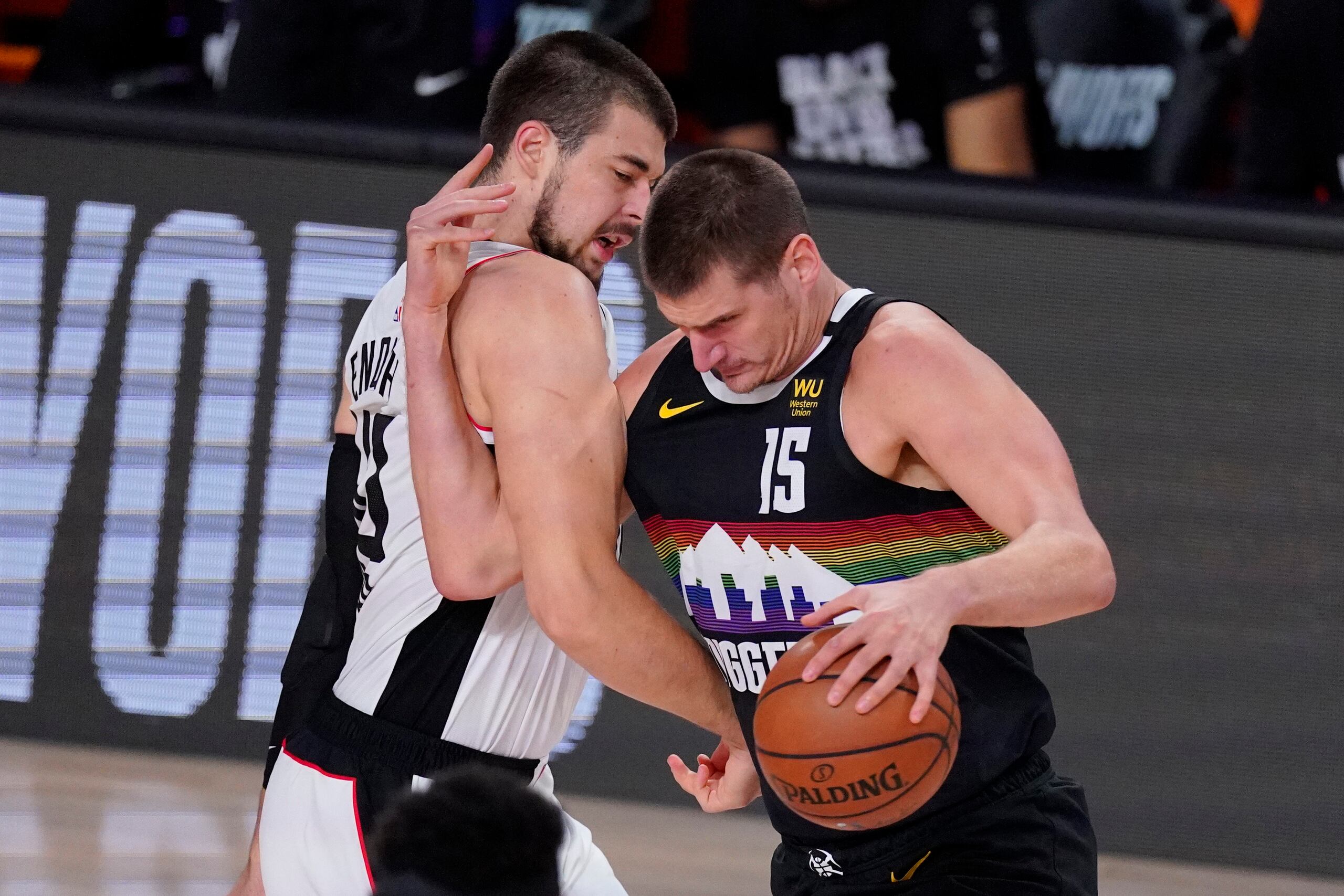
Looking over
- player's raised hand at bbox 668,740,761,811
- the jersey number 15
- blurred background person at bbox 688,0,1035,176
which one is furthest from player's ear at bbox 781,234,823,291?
blurred background person at bbox 688,0,1035,176

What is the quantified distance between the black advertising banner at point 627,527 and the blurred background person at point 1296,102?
0.92 m

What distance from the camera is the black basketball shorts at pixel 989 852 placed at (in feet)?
8.49

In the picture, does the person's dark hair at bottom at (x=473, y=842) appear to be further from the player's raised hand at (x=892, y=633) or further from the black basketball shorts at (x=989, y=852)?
the black basketball shorts at (x=989, y=852)

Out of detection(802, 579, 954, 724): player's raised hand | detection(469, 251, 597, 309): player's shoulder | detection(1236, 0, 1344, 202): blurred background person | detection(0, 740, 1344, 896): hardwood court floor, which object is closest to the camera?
detection(802, 579, 954, 724): player's raised hand

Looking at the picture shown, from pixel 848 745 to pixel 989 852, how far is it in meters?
0.52

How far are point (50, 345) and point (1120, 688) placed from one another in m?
3.32

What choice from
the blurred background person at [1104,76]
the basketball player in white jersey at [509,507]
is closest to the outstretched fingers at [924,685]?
the basketball player in white jersey at [509,507]

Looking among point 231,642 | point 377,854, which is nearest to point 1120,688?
point 231,642

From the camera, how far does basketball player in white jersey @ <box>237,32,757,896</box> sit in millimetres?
2631

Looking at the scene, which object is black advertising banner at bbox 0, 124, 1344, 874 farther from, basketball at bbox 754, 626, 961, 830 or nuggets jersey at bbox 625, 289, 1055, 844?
basketball at bbox 754, 626, 961, 830

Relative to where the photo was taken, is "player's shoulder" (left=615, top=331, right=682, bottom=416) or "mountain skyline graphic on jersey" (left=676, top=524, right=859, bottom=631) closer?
"mountain skyline graphic on jersey" (left=676, top=524, right=859, bottom=631)

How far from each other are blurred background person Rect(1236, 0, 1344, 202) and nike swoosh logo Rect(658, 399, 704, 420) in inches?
136

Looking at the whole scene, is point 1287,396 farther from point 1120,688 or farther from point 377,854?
point 377,854

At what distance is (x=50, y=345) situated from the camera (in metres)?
4.91
